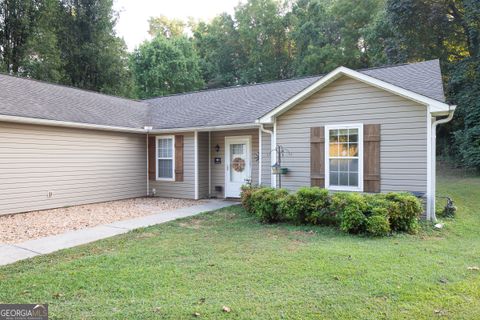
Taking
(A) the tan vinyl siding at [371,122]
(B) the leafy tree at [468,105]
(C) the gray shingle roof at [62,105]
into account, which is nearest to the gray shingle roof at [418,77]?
(A) the tan vinyl siding at [371,122]

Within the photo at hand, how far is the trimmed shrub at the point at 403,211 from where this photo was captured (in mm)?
5953

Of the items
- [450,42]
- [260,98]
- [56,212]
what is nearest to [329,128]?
[260,98]

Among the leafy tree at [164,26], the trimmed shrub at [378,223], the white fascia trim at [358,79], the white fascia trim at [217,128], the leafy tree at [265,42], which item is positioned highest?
the leafy tree at [164,26]

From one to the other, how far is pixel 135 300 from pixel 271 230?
3.63 metres

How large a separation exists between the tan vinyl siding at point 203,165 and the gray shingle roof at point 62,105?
2.23m

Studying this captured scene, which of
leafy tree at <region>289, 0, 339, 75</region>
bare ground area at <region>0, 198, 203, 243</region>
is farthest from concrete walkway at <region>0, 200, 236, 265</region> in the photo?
leafy tree at <region>289, 0, 339, 75</region>

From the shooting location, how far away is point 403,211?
19.7 feet

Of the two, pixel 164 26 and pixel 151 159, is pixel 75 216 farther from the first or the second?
pixel 164 26

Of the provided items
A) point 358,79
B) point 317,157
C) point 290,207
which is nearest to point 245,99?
point 317,157

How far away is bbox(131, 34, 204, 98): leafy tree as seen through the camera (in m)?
27.0

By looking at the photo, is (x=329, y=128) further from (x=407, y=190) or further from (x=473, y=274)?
(x=473, y=274)

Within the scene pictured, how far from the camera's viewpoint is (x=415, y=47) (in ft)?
58.1

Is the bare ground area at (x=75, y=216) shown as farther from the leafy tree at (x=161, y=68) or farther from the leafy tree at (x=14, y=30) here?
the leafy tree at (x=161, y=68)

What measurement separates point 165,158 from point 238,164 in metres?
2.70
